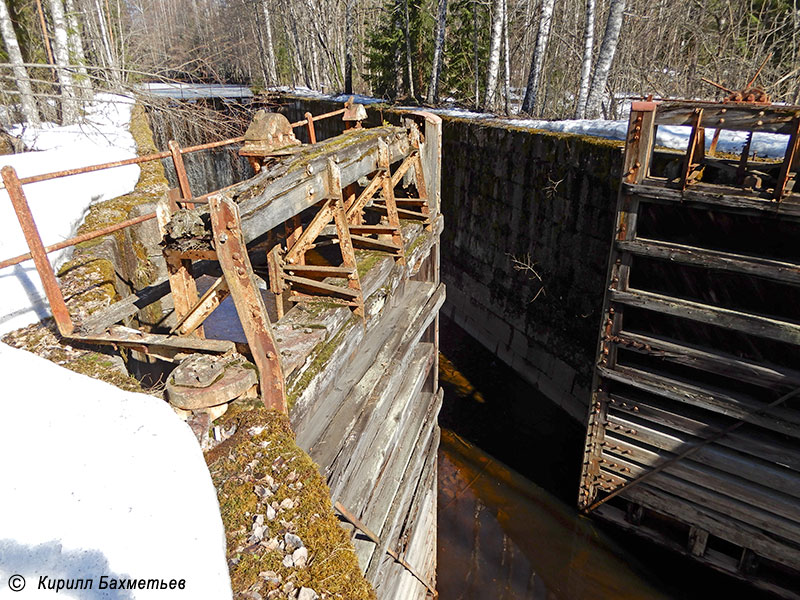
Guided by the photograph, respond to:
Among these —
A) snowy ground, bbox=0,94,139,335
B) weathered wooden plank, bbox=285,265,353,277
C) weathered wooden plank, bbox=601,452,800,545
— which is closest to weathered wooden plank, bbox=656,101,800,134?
weathered wooden plank, bbox=285,265,353,277

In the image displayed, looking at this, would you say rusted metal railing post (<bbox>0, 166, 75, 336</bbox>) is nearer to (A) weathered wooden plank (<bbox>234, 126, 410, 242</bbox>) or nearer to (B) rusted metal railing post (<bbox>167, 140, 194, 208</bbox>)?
(A) weathered wooden plank (<bbox>234, 126, 410, 242</bbox>)

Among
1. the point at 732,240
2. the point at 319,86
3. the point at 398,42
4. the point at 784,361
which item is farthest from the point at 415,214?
the point at 319,86

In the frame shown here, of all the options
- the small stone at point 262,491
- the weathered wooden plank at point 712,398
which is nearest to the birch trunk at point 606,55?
the weathered wooden plank at point 712,398

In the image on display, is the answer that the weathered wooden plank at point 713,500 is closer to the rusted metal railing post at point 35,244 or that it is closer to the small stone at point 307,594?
the small stone at point 307,594

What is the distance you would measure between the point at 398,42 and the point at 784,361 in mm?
21050


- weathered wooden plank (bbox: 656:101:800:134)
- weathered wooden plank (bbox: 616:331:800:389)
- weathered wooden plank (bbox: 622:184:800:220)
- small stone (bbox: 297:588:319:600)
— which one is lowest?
weathered wooden plank (bbox: 616:331:800:389)

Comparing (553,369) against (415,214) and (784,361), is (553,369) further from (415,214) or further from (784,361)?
(415,214)

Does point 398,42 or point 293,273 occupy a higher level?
point 398,42

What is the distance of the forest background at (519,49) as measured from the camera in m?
12.1

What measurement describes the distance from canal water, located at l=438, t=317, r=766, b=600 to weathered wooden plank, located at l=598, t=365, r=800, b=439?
10.4 feet

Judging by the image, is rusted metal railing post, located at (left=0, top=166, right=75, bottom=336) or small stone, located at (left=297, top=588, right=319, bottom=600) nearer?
small stone, located at (left=297, top=588, right=319, bottom=600)

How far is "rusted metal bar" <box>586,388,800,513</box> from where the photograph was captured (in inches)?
237

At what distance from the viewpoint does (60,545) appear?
2172mm

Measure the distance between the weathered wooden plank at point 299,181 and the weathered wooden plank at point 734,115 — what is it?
11.4 ft
